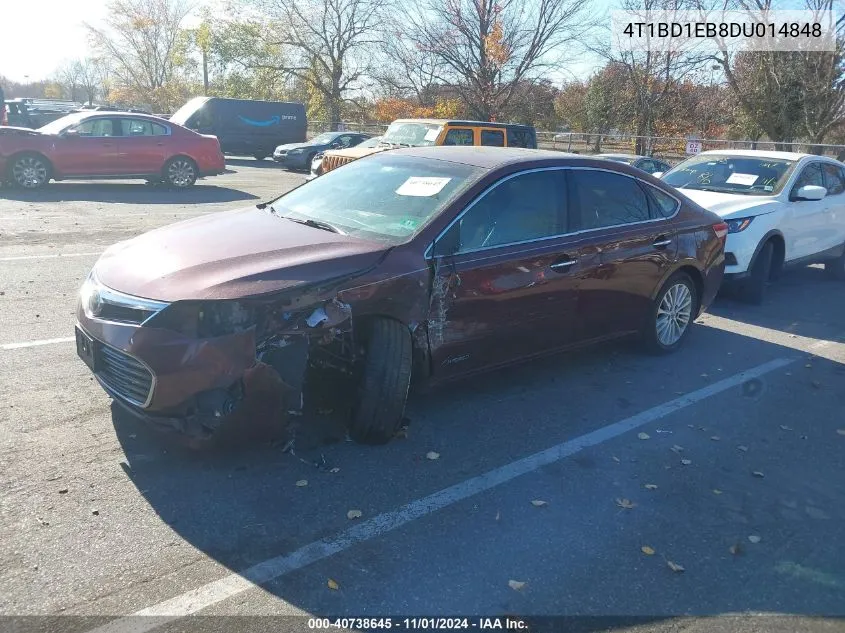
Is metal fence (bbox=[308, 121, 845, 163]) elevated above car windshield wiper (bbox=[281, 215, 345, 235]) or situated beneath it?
elevated above

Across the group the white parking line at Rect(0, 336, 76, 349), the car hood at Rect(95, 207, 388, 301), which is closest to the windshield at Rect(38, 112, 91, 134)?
the white parking line at Rect(0, 336, 76, 349)

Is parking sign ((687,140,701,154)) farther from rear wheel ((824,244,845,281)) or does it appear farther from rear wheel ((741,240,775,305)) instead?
rear wheel ((741,240,775,305))

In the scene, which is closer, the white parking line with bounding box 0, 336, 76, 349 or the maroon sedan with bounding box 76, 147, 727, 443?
the maroon sedan with bounding box 76, 147, 727, 443

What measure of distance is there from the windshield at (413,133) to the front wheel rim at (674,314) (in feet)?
29.5

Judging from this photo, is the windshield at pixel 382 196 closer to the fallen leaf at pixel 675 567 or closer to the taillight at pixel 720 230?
the fallen leaf at pixel 675 567

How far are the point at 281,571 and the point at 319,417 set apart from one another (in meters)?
1.50

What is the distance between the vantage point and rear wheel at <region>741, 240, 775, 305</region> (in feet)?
27.2

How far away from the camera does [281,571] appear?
9.93 ft

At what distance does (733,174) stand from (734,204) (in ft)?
3.48

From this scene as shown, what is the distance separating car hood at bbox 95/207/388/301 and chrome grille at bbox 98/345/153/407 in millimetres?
339

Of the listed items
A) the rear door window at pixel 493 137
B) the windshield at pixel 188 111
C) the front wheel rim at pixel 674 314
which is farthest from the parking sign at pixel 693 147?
the windshield at pixel 188 111

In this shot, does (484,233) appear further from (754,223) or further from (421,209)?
(754,223)

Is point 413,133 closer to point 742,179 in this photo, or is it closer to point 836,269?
point 742,179

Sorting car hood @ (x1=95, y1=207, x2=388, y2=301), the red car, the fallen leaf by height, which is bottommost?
→ the fallen leaf
